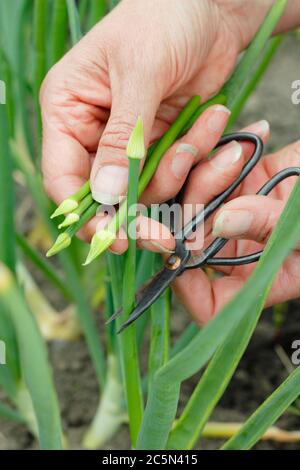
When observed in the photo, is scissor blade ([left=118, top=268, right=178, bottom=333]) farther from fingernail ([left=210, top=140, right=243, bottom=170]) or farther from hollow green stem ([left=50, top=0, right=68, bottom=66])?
hollow green stem ([left=50, top=0, right=68, bottom=66])

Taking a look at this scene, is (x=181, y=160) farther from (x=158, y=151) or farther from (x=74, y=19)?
(x=74, y=19)

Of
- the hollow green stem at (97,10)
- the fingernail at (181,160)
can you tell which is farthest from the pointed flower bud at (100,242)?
the hollow green stem at (97,10)

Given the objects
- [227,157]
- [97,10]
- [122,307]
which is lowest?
[122,307]

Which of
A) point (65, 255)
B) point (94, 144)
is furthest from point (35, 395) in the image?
point (65, 255)

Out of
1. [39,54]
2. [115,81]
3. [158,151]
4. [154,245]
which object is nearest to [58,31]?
[39,54]

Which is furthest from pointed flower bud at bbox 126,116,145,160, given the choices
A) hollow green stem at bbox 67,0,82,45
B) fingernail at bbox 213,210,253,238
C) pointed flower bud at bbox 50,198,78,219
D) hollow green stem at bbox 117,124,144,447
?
hollow green stem at bbox 67,0,82,45

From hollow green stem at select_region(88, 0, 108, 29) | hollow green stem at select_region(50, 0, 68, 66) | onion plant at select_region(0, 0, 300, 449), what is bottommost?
onion plant at select_region(0, 0, 300, 449)
